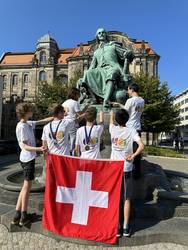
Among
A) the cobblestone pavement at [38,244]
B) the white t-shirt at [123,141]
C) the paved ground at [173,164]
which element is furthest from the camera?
the paved ground at [173,164]

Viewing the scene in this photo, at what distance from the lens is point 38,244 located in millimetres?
3811

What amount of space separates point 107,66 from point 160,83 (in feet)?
97.5

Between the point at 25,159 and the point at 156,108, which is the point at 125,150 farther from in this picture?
the point at 156,108

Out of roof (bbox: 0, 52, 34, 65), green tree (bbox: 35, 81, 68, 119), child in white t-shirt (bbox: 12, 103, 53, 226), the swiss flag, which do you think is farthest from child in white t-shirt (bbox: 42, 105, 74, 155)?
roof (bbox: 0, 52, 34, 65)

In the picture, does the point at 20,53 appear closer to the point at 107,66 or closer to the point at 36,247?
the point at 107,66

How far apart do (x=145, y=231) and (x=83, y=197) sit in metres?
1.01

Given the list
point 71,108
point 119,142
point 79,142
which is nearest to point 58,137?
point 79,142

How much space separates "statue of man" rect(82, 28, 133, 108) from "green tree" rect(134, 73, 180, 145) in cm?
2278

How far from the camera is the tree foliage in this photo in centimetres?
3191

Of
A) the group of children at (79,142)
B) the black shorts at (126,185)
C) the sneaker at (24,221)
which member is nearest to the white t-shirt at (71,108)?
the group of children at (79,142)

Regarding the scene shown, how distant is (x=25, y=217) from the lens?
4109 mm

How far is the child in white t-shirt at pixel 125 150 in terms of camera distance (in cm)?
386

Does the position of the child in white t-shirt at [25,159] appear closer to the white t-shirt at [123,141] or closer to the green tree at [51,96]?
the white t-shirt at [123,141]

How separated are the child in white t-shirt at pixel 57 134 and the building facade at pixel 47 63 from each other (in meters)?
51.6
